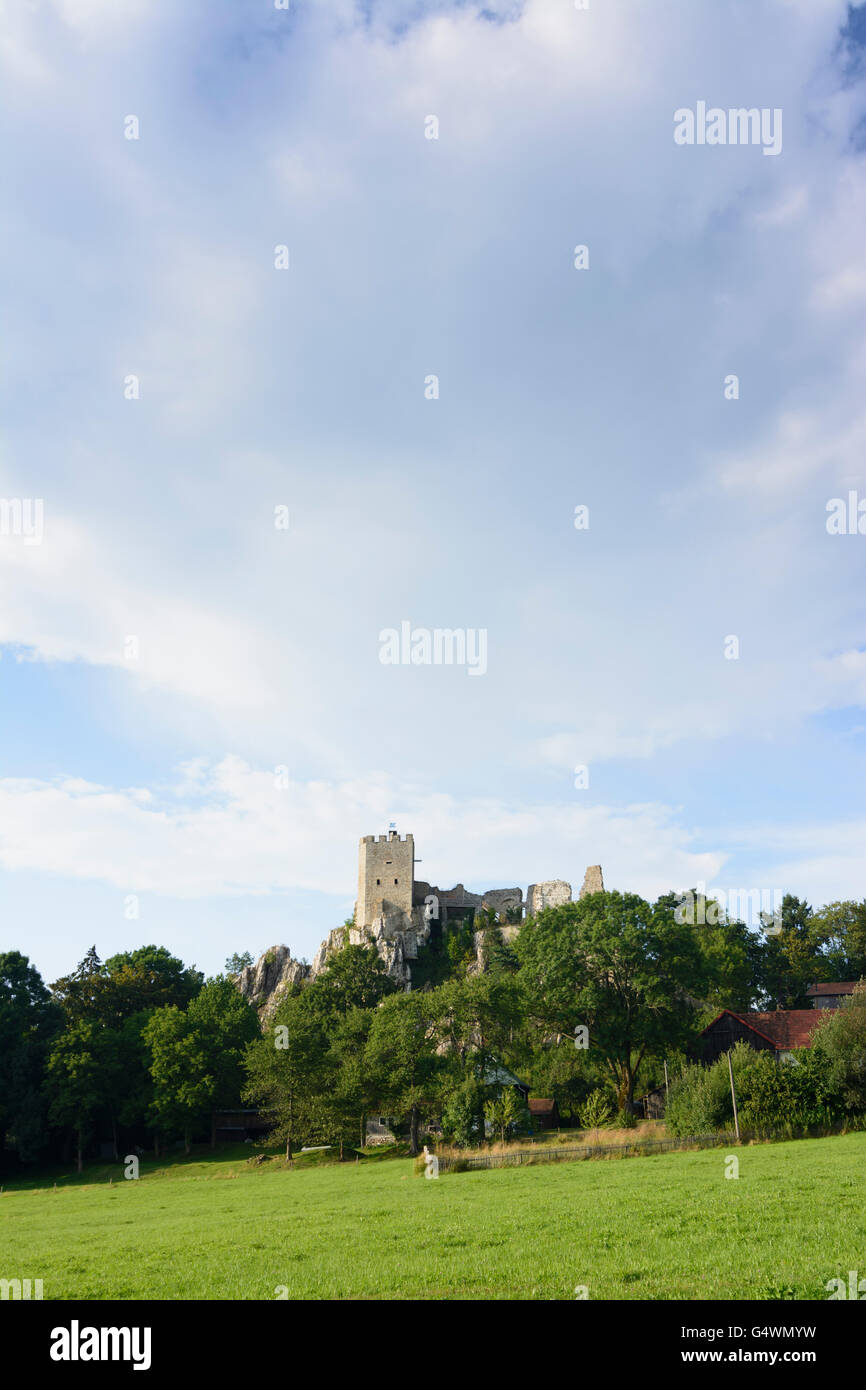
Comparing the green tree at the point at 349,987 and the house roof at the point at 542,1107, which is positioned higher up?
the green tree at the point at 349,987

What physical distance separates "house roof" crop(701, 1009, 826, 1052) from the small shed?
1221 cm

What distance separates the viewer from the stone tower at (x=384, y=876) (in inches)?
4496

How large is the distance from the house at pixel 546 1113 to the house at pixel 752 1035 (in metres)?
11.2

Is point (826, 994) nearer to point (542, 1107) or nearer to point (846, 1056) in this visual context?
point (542, 1107)

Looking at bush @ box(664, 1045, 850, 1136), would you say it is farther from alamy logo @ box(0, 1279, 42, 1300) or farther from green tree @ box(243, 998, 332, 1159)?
alamy logo @ box(0, 1279, 42, 1300)

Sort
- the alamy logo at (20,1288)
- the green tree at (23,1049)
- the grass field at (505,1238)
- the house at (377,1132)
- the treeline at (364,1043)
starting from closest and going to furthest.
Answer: the grass field at (505,1238) < the alamy logo at (20,1288) < the treeline at (364,1043) < the house at (377,1132) < the green tree at (23,1049)

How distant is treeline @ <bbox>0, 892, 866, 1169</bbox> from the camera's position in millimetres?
52969

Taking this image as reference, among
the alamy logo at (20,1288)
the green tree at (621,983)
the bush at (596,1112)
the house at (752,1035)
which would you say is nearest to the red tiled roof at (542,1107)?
the green tree at (621,983)

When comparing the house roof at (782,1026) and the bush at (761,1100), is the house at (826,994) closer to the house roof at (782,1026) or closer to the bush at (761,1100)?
the house roof at (782,1026)

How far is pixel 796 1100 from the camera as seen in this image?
137ft
